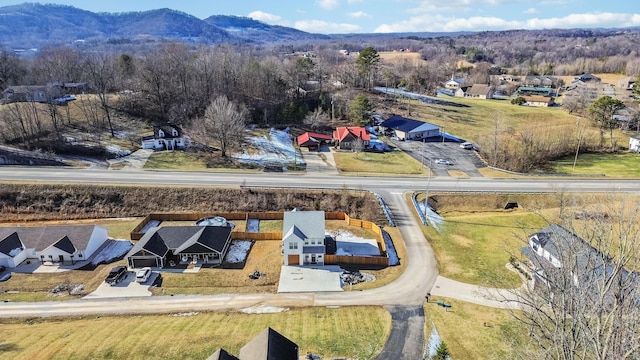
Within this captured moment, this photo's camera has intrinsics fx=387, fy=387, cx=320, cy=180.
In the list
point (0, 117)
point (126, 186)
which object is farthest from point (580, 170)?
point (0, 117)

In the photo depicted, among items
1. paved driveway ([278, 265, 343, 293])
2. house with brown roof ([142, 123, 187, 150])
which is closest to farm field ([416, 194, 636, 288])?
paved driveway ([278, 265, 343, 293])

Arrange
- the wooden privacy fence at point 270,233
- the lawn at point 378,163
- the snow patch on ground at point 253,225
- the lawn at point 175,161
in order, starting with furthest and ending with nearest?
1. the lawn at point 378,163
2. the lawn at point 175,161
3. the snow patch on ground at point 253,225
4. the wooden privacy fence at point 270,233

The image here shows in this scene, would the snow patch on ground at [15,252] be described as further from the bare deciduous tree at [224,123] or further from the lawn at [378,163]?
the lawn at [378,163]

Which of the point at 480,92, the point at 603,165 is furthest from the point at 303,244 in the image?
the point at 480,92

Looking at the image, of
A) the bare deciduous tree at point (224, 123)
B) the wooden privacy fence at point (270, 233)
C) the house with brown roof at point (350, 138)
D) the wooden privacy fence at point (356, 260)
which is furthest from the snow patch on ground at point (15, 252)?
the house with brown roof at point (350, 138)

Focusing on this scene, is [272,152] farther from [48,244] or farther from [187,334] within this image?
[187,334]

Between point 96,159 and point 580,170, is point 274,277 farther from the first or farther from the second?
point 580,170
